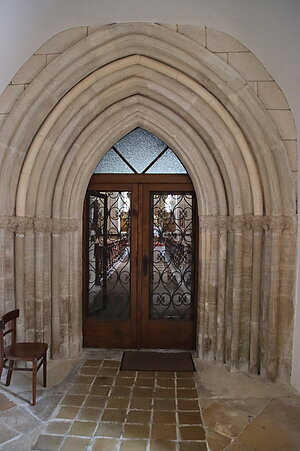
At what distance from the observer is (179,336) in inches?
148

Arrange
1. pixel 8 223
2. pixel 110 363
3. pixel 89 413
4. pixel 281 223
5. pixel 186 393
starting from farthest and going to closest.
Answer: pixel 110 363 → pixel 8 223 → pixel 281 223 → pixel 186 393 → pixel 89 413

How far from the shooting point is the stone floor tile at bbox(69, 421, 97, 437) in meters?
2.25

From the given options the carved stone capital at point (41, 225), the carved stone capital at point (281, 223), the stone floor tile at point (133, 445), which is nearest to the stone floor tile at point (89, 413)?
the stone floor tile at point (133, 445)

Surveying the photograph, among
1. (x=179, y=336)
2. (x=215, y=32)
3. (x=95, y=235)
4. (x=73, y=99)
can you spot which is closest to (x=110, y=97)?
(x=73, y=99)

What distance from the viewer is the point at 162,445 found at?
7.07ft

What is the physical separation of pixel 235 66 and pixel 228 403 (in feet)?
9.37

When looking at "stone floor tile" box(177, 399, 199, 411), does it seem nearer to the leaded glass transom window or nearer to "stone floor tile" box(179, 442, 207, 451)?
"stone floor tile" box(179, 442, 207, 451)

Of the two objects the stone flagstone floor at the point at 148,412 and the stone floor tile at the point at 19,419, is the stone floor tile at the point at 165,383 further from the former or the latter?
the stone floor tile at the point at 19,419

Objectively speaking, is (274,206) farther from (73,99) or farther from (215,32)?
(73,99)

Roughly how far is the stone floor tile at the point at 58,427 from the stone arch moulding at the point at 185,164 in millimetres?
1108

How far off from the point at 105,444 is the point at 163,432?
401 mm

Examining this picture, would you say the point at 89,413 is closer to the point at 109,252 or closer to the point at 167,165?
the point at 109,252

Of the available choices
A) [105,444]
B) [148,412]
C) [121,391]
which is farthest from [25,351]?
[148,412]

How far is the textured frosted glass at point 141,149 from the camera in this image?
3.73m
